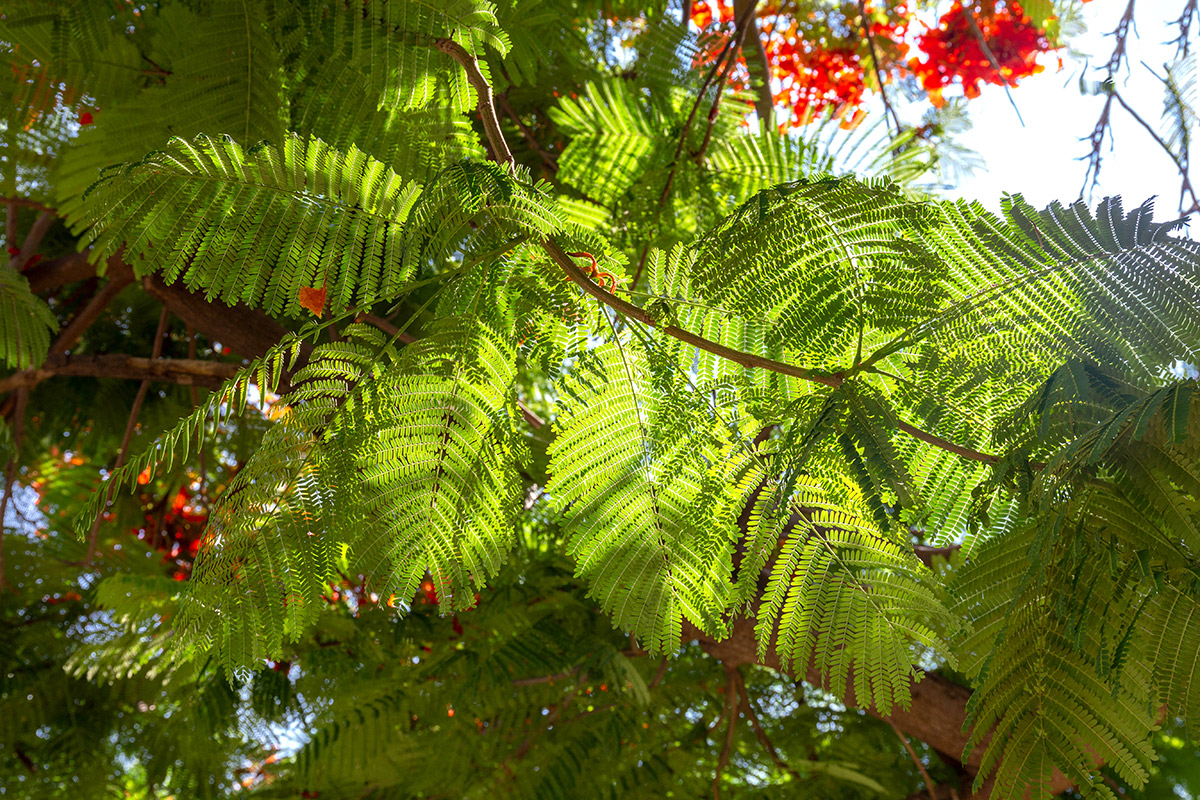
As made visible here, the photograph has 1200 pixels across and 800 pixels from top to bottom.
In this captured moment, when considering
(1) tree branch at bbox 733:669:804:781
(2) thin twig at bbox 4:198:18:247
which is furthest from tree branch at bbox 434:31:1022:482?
(2) thin twig at bbox 4:198:18:247

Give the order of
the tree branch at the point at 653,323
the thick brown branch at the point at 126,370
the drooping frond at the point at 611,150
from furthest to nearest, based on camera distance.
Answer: the thick brown branch at the point at 126,370 → the drooping frond at the point at 611,150 → the tree branch at the point at 653,323

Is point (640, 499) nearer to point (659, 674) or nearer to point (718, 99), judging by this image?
point (718, 99)

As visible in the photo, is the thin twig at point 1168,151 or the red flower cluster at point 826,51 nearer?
the thin twig at point 1168,151

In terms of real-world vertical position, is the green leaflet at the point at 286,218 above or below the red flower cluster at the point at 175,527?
below

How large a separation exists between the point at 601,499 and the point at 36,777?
2.73m

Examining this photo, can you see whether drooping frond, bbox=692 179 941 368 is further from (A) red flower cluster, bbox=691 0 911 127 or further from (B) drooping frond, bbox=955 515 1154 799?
(A) red flower cluster, bbox=691 0 911 127

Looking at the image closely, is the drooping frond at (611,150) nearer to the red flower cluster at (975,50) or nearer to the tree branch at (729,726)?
the tree branch at (729,726)

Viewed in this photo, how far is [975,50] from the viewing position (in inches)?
115

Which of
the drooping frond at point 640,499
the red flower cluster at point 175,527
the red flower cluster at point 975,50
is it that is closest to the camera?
the drooping frond at point 640,499

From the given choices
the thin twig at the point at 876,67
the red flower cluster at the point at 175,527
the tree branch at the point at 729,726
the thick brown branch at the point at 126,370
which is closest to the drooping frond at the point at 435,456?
the thin twig at the point at 876,67

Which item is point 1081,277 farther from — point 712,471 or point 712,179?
point 712,179

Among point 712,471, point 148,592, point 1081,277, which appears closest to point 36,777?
point 148,592

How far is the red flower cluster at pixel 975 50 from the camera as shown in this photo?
288 cm

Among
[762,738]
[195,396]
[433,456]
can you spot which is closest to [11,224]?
[195,396]
